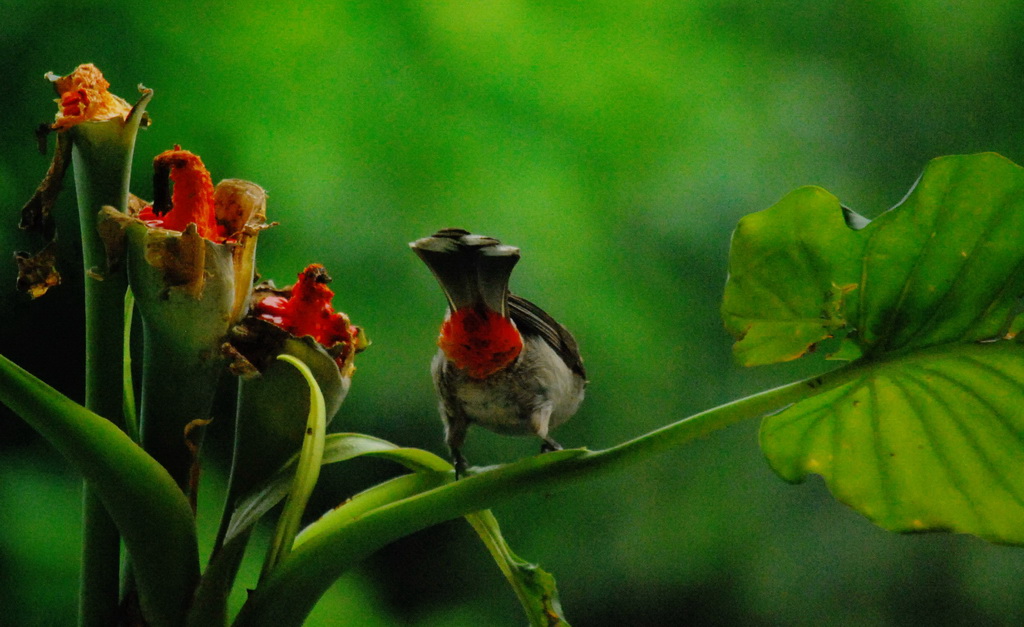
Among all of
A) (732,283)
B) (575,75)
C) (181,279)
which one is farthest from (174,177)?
(575,75)

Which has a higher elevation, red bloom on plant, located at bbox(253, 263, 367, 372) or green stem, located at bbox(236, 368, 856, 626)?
red bloom on plant, located at bbox(253, 263, 367, 372)

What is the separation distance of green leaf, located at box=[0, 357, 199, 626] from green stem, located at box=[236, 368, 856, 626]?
0.07 meters

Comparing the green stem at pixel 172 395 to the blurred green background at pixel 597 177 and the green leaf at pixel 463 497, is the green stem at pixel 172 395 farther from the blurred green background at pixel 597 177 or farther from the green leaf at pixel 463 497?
the blurred green background at pixel 597 177

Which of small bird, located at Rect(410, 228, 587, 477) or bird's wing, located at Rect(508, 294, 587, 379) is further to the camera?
bird's wing, located at Rect(508, 294, 587, 379)

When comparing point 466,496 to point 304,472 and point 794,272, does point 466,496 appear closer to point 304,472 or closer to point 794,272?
point 304,472

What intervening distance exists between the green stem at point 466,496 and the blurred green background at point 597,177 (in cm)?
69

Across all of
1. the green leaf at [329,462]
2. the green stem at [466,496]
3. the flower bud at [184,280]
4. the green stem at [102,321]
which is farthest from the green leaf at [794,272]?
the green stem at [102,321]

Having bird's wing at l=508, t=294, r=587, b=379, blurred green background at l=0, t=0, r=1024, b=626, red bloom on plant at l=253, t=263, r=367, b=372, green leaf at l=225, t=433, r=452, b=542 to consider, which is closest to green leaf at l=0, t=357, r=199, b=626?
green leaf at l=225, t=433, r=452, b=542

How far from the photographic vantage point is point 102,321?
741 mm

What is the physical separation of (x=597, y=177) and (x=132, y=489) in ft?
3.15

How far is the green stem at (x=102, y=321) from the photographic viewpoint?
72cm

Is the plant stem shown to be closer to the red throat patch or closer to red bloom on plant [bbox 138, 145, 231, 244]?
red bloom on plant [bbox 138, 145, 231, 244]

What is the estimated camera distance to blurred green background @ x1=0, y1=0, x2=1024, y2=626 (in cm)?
136

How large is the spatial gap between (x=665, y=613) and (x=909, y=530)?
0.65 meters
